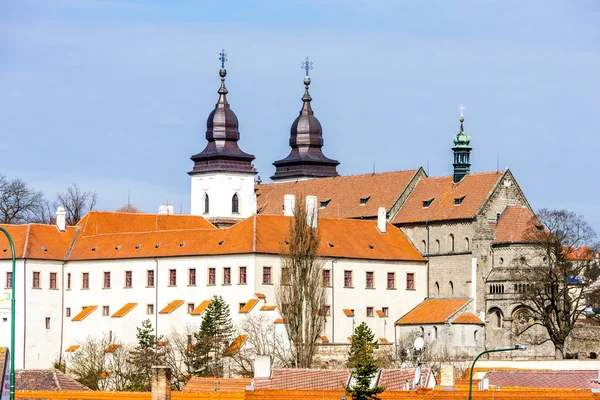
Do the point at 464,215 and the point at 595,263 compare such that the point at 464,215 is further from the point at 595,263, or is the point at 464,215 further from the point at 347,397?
the point at 347,397

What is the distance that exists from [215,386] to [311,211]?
4252cm

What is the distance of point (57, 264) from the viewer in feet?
385

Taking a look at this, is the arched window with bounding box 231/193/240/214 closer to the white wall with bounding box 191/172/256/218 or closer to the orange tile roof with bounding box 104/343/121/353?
the white wall with bounding box 191/172/256/218

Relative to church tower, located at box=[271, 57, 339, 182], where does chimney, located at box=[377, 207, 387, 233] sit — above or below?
below

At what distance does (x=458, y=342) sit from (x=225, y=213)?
1157 inches

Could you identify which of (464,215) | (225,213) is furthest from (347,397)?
(225,213)

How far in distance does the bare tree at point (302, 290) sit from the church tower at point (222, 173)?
2520cm

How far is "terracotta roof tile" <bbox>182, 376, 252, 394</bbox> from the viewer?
227 ft

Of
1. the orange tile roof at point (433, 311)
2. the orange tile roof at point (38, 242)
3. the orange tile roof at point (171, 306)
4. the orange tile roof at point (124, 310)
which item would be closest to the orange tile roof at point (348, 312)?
the orange tile roof at point (433, 311)

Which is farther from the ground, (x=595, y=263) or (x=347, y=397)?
(x=595, y=263)

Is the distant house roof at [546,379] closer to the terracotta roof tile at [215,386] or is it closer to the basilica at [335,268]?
the terracotta roof tile at [215,386]

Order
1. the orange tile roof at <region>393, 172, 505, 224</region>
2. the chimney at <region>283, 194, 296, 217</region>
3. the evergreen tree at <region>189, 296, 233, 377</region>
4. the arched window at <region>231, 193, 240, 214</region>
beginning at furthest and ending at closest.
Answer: the arched window at <region>231, 193, 240, 214</region>, the chimney at <region>283, 194, 296, 217</region>, the orange tile roof at <region>393, 172, 505, 224</region>, the evergreen tree at <region>189, 296, 233, 377</region>

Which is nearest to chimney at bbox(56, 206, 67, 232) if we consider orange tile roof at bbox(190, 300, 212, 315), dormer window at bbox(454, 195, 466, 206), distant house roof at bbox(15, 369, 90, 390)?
orange tile roof at bbox(190, 300, 212, 315)

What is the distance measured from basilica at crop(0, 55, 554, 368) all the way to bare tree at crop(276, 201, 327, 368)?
1.64m
